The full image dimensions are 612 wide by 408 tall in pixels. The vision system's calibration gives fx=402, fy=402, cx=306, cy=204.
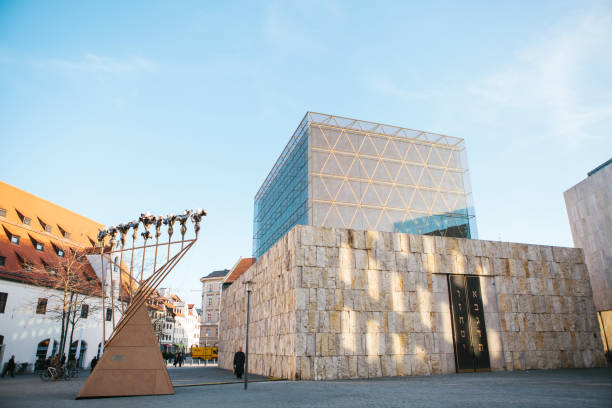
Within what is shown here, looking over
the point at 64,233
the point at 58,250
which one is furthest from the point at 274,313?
the point at 64,233

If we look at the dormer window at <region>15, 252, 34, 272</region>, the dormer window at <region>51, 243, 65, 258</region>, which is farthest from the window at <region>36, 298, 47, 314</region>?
the dormer window at <region>51, 243, 65, 258</region>

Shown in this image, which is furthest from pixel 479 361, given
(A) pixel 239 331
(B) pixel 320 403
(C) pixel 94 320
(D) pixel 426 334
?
(C) pixel 94 320

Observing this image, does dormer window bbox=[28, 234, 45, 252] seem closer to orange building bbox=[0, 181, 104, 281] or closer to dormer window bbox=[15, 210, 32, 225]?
orange building bbox=[0, 181, 104, 281]

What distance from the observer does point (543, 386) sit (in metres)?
13.4

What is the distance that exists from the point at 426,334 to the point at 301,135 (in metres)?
23.1

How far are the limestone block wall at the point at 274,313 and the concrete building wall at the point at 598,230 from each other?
1121 inches

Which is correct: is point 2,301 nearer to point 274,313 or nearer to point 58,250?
point 58,250

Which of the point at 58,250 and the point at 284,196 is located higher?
the point at 284,196

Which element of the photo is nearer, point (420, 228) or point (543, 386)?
point (543, 386)

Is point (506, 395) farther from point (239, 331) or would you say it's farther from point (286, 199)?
point (286, 199)

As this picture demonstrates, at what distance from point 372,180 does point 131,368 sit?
93.6 feet

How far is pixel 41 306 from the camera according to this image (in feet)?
107

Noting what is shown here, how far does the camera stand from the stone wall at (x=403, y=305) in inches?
754

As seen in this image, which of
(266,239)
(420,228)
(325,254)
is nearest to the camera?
(325,254)
